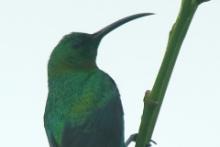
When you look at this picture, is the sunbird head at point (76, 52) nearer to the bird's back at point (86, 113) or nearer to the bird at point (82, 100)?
the bird at point (82, 100)

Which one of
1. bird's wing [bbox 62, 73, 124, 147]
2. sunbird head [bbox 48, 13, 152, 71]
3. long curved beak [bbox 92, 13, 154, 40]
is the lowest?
bird's wing [bbox 62, 73, 124, 147]

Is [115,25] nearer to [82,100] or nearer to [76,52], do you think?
[82,100]

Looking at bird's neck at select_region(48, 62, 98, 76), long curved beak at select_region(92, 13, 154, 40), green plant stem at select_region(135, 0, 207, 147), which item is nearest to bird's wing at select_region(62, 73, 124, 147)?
long curved beak at select_region(92, 13, 154, 40)

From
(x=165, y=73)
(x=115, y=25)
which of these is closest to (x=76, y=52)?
(x=115, y=25)

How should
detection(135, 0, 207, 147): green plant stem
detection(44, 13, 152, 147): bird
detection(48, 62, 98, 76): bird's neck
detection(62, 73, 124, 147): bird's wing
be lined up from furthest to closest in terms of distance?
detection(48, 62, 98, 76): bird's neck → detection(44, 13, 152, 147): bird → detection(62, 73, 124, 147): bird's wing → detection(135, 0, 207, 147): green plant stem

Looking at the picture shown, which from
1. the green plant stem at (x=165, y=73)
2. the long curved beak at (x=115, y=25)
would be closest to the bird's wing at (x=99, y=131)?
the long curved beak at (x=115, y=25)

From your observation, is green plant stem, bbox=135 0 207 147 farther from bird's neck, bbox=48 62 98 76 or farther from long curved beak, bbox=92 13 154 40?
bird's neck, bbox=48 62 98 76
